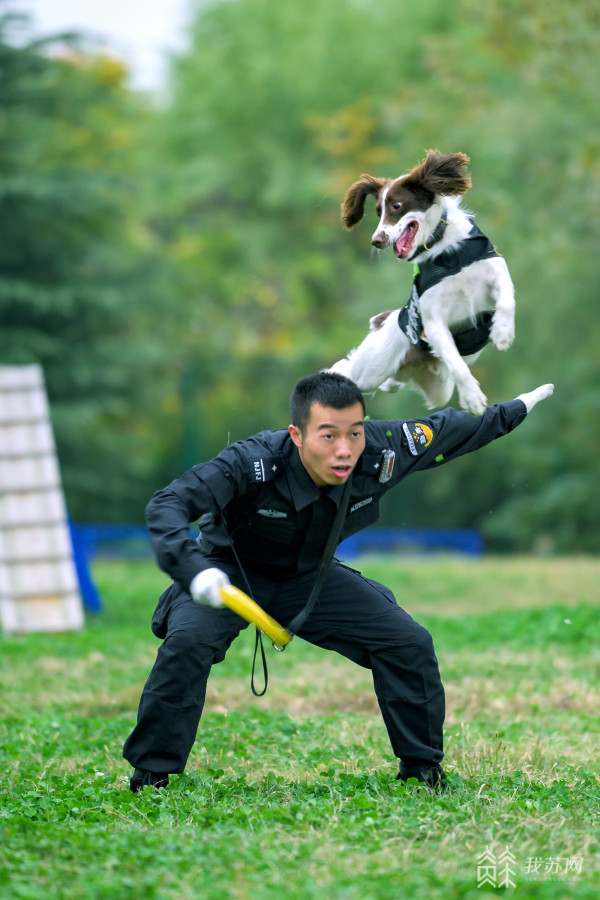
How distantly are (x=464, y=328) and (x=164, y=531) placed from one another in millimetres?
1461

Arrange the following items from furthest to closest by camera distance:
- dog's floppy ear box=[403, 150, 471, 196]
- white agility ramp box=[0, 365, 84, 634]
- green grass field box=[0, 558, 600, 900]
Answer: white agility ramp box=[0, 365, 84, 634], dog's floppy ear box=[403, 150, 471, 196], green grass field box=[0, 558, 600, 900]

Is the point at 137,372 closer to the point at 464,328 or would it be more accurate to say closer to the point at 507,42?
the point at 507,42

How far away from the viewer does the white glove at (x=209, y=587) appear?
3.82 meters

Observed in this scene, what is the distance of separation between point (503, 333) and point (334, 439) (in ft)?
2.46

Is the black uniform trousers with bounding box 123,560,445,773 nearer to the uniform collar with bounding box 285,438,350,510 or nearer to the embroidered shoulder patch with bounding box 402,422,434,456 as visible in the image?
the uniform collar with bounding box 285,438,350,510

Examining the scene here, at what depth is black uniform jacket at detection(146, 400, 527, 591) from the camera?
4.33 meters

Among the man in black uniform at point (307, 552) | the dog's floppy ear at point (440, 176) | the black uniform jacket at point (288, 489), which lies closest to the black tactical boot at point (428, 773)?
the man in black uniform at point (307, 552)

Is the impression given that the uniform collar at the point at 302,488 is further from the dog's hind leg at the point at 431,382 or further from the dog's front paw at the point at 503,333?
the dog's front paw at the point at 503,333

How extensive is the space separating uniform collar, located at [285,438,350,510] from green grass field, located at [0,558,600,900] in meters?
1.14

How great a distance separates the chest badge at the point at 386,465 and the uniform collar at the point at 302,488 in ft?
0.63

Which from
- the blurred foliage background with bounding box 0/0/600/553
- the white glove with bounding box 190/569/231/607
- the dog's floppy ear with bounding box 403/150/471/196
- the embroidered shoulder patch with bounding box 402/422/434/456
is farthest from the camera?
the blurred foliage background with bounding box 0/0/600/553

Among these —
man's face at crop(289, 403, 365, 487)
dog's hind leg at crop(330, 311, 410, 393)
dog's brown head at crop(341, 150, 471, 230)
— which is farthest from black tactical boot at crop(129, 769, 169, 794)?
dog's brown head at crop(341, 150, 471, 230)

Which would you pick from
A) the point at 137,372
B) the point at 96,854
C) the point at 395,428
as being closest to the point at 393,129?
the point at 137,372

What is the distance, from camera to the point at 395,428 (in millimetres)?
4668
